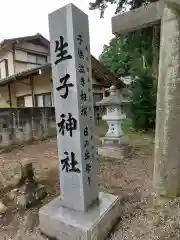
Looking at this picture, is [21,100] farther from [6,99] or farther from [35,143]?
[35,143]

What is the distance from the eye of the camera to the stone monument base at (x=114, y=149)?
19.9 ft

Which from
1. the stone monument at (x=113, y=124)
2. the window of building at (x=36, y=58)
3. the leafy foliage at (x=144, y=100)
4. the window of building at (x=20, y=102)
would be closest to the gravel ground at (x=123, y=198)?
the stone monument at (x=113, y=124)

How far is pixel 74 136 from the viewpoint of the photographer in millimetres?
2527

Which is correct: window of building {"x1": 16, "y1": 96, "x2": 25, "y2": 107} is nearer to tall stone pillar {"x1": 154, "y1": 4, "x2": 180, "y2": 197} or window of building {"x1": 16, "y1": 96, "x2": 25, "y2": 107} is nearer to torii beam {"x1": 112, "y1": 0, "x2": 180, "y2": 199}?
torii beam {"x1": 112, "y1": 0, "x2": 180, "y2": 199}

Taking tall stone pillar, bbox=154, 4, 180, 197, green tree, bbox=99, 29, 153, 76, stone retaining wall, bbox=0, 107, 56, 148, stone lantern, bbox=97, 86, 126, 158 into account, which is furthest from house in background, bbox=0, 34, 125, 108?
tall stone pillar, bbox=154, 4, 180, 197

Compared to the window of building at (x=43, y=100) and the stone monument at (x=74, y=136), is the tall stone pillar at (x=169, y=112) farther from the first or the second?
the window of building at (x=43, y=100)

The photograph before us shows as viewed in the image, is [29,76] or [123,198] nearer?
[123,198]

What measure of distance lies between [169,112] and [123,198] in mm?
1743

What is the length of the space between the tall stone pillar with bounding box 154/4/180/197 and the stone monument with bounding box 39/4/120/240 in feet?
2.78

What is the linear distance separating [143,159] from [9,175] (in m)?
3.49

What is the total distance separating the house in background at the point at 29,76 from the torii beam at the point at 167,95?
Result: 316 inches

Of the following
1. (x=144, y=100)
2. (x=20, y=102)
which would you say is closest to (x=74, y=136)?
(x=144, y=100)

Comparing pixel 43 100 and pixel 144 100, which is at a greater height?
pixel 43 100

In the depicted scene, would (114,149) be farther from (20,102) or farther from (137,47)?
(20,102)
